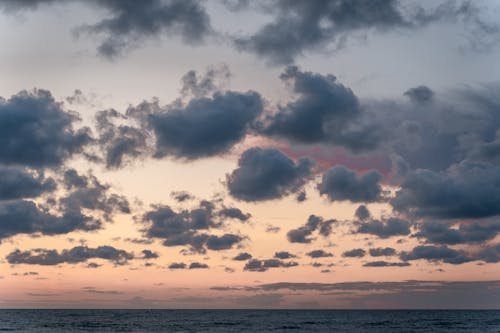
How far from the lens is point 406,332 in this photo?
157m

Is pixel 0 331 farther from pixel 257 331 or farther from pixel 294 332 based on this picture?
pixel 294 332

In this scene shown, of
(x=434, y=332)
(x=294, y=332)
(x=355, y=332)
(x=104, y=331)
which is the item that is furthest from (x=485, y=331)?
(x=104, y=331)

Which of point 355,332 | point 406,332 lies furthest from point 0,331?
point 406,332

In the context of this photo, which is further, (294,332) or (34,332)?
(294,332)

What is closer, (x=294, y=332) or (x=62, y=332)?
(x=62, y=332)

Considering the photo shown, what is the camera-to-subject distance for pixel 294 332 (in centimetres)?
16075

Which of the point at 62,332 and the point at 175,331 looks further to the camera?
the point at 175,331

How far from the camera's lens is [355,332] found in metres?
162

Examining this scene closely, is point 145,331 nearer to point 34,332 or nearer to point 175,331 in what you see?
point 175,331

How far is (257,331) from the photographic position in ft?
528

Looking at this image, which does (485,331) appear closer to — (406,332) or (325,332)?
(406,332)

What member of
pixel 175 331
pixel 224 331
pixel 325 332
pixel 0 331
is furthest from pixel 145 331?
pixel 325 332

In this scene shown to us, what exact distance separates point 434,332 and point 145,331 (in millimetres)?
75777

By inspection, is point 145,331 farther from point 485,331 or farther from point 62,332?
point 485,331
